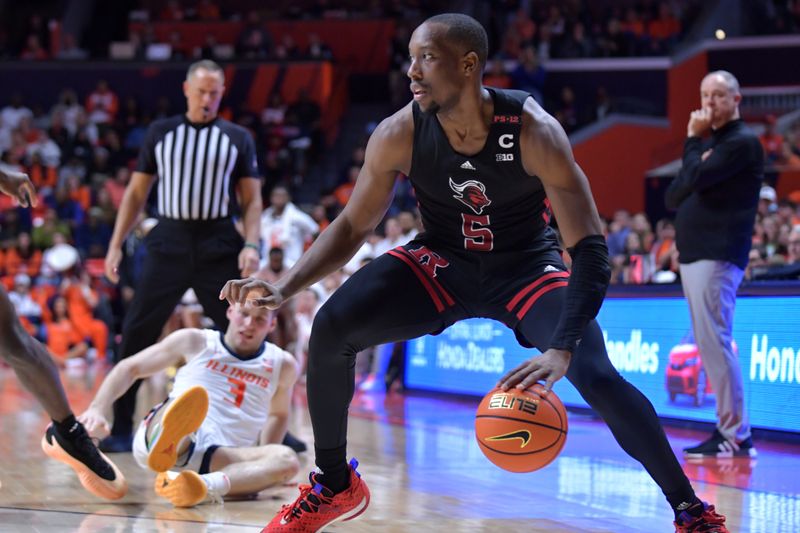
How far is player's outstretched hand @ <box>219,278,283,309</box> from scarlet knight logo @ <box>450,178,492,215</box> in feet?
2.50

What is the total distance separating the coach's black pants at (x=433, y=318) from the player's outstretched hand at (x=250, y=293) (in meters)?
0.19

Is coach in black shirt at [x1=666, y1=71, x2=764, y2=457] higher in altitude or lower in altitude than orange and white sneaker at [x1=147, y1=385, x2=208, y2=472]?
higher

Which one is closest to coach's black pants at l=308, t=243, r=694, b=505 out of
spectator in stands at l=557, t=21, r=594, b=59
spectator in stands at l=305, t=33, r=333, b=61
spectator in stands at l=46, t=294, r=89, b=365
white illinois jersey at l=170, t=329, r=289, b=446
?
white illinois jersey at l=170, t=329, r=289, b=446

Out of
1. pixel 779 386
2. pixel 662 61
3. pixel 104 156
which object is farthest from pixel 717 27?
pixel 779 386

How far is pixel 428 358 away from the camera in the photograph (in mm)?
11336

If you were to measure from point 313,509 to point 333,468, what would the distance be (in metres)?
0.16

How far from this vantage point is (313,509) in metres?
3.94

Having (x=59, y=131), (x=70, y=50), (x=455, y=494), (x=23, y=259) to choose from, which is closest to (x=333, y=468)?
(x=455, y=494)

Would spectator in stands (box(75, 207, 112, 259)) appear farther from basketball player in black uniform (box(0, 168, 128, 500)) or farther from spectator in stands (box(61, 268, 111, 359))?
basketball player in black uniform (box(0, 168, 128, 500))

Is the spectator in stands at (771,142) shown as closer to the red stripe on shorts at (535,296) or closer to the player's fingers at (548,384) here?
the red stripe on shorts at (535,296)

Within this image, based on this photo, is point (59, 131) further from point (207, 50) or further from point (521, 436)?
point (521, 436)

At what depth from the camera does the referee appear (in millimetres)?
6379

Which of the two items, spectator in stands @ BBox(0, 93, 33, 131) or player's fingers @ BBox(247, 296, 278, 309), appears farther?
spectator in stands @ BBox(0, 93, 33, 131)

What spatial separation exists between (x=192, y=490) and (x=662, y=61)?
18.9m
